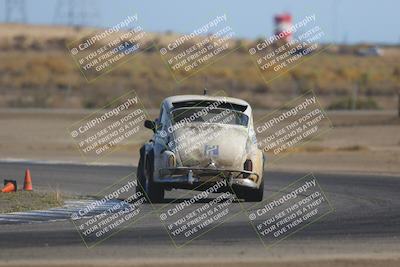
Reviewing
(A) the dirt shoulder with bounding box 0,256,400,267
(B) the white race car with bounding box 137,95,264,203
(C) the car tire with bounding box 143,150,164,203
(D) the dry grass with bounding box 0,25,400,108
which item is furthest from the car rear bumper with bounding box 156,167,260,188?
(D) the dry grass with bounding box 0,25,400,108

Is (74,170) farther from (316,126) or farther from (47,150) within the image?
(316,126)

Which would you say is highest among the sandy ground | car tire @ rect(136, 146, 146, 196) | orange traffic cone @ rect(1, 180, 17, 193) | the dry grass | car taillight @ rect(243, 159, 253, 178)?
orange traffic cone @ rect(1, 180, 17, 193)

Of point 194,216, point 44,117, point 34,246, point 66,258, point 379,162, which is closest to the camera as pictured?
point 66,258

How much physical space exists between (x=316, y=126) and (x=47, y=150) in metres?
11.6

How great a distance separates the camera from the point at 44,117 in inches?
1871

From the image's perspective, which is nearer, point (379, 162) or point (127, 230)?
point (127, 230)

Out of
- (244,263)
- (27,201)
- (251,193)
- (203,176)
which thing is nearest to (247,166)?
(251,193)

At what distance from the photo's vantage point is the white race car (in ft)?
56.3

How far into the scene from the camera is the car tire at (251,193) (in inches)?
693

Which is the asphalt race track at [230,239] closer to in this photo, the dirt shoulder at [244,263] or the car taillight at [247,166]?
the dirt shoulder at [244,263]

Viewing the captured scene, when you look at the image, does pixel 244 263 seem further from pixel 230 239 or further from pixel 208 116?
pixel 208 116

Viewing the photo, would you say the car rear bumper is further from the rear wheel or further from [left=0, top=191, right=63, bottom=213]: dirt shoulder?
[left=0, top=191, right=63, bottom=213]: dirt shoulder

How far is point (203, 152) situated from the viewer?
17125mm

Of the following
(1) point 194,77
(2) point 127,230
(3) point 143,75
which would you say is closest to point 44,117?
(1) point 194,77
